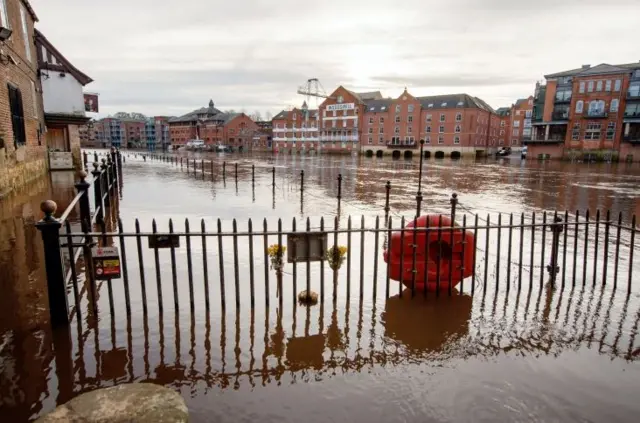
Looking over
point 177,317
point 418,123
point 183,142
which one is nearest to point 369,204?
point 177,317

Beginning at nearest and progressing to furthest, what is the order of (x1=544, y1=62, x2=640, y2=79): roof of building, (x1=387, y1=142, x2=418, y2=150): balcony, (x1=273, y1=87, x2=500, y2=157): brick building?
(x1=544, y1=62, x2=640, y2=79): roof of building, (x1=273, y1=87, x2=500, y2=157): brick building, (x1=387, y1=142, x2=418, y2=150): balcony

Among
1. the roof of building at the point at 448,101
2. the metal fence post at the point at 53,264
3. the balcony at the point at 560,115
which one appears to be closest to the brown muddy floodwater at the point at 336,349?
the metal fence post at the point at 53,264

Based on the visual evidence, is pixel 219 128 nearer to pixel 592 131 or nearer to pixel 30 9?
pixel 592 131

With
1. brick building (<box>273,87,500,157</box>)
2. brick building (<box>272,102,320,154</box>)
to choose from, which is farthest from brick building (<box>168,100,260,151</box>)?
brick building (<box>273,87,500,157</box>)

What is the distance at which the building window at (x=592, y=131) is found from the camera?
190 feet

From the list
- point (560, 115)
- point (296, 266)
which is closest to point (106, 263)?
point (296, 266)

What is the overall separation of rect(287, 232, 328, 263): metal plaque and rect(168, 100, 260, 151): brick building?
10685 centimetres

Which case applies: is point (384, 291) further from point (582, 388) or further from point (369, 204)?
point (369, 204)

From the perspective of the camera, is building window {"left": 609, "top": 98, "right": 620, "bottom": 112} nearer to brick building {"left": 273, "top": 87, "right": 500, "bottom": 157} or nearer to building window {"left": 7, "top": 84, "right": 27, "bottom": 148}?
brick building {"left": 273, "top": 87, "right": 500, "bottom": 157}

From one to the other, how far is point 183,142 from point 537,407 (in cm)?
13931

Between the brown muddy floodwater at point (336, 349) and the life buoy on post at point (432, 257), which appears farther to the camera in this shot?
the life buoy on post at point (432, 257)

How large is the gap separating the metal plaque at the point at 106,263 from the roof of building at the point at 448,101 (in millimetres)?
76545

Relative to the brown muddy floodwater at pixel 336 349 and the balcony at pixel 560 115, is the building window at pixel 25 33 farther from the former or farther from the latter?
the balcony at pixel 560 115

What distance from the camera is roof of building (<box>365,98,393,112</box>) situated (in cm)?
8181
